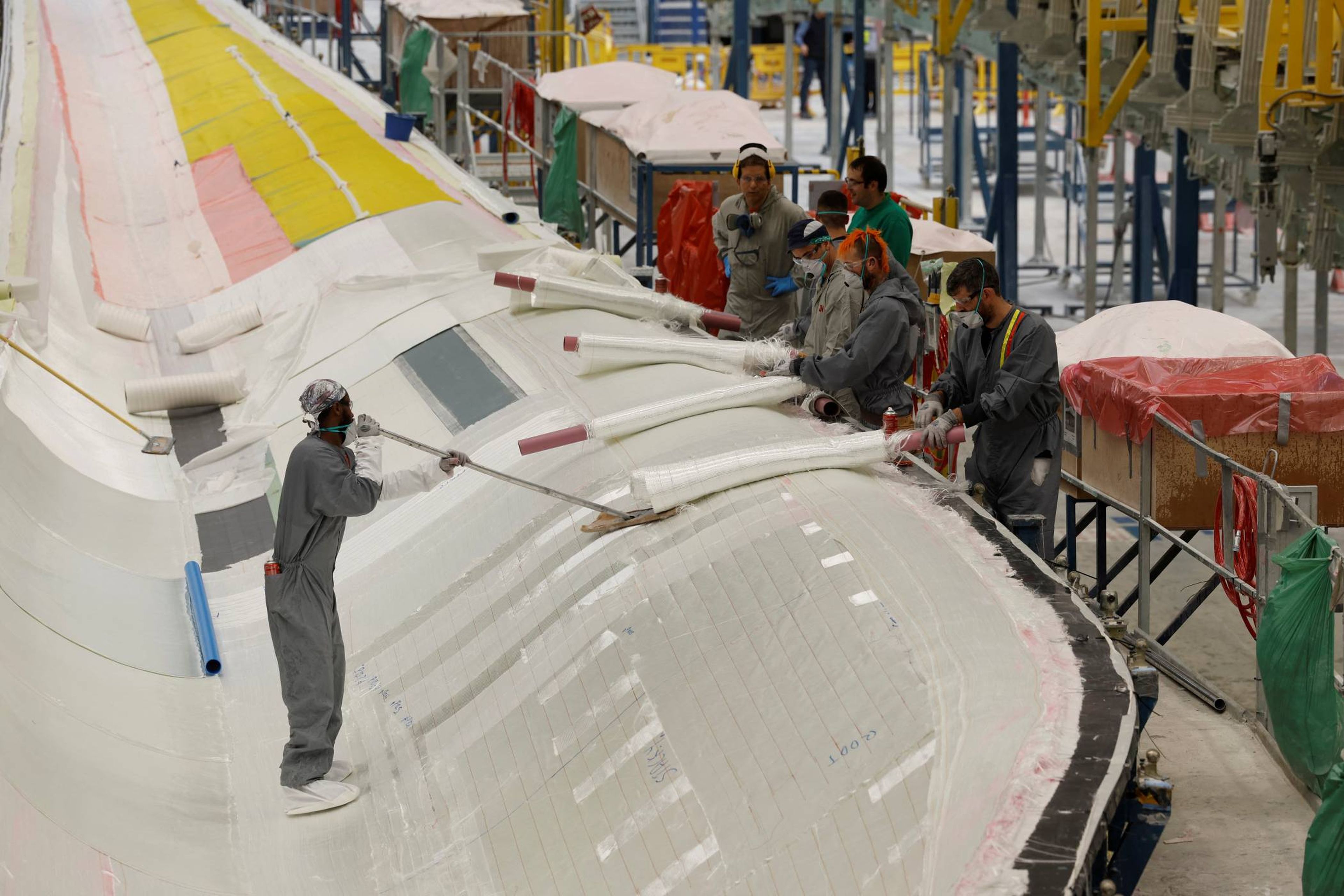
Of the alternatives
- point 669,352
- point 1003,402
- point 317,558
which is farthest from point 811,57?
point 317,558

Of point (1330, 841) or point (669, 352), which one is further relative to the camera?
point (669, 352)

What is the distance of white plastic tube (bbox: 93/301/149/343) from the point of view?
9883mm

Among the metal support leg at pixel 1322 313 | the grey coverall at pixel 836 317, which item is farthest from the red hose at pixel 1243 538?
the metal support leg at pixel 1322 313

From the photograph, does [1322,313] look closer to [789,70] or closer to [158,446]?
[158,446]

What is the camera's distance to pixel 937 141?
82.9 ft

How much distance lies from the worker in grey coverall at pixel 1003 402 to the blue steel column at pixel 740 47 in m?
13.5

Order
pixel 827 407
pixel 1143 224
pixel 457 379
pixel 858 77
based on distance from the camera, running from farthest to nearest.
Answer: pixel 858 77, pixel 1143 224, pixel 457 379, pixel 827 407

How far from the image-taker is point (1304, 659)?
4.90 m

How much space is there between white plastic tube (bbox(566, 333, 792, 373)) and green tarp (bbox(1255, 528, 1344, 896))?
7.62ft

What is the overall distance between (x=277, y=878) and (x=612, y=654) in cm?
119

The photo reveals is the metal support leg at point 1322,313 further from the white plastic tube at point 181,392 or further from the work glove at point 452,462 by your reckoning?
the white plastic tube at point 181,392

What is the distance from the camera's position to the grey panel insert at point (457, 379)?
7191mm

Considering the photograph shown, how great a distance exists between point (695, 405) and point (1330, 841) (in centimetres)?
280

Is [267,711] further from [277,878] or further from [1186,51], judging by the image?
[1186,51]
